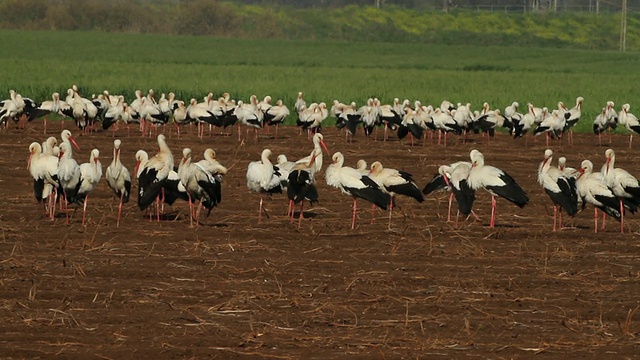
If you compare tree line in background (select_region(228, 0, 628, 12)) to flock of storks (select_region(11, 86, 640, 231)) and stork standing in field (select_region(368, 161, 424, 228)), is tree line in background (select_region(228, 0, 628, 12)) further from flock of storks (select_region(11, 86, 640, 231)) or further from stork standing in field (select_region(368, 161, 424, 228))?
stork standing in field (select_region(368, 161, 424, 228))

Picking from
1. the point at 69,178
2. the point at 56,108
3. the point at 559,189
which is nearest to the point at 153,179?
the point at 69,178

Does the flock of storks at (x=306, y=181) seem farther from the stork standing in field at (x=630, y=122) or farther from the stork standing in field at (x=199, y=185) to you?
the stork standing in field at (x=630, y=122)

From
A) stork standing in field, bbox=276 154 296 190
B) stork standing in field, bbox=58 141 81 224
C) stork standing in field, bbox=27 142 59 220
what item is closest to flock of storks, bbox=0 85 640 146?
stork standing in field, bbox=276 154 296 190

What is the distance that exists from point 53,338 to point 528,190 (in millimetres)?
11654

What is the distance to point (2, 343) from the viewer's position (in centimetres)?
960

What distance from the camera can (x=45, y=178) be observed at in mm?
16297

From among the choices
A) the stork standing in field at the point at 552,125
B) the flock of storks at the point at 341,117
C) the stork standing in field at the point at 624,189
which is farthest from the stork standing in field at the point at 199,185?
the stork standing in field at the point at 552,125

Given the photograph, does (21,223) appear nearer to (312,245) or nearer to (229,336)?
(312,245)

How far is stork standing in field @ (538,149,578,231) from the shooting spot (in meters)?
15.8

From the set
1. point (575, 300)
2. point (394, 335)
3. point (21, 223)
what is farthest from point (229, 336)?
point (21, 223)

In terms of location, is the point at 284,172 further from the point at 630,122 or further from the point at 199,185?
the point at 630,122

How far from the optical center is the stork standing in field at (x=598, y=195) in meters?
15.7

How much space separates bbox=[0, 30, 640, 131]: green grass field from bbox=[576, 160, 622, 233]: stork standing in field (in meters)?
17.9

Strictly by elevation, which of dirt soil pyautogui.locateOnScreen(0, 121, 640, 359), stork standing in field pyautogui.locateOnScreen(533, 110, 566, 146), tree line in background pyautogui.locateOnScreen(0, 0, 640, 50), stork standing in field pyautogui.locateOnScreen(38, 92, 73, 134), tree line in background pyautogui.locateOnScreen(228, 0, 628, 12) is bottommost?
dirt soil pyautogui.locateOnScreen(0, 121, 640, 359)
